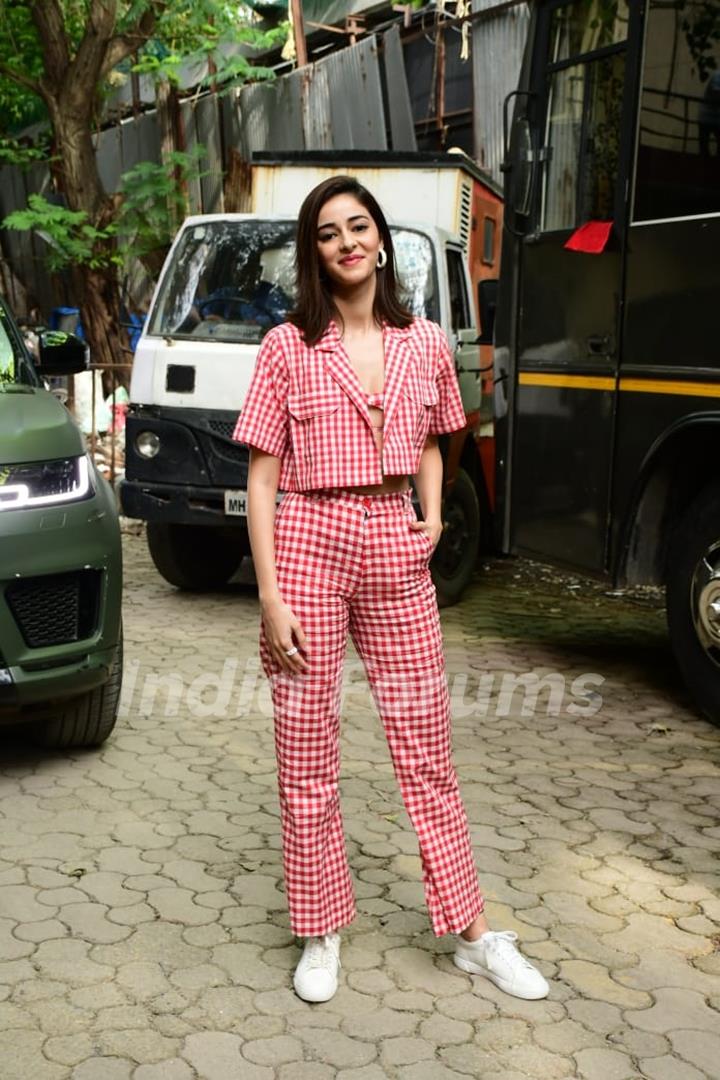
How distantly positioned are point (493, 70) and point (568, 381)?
7.35 metres

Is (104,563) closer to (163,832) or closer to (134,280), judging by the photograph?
(163,832)

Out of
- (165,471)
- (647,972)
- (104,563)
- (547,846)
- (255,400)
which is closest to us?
(255,400)

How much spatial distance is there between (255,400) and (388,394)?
306mm

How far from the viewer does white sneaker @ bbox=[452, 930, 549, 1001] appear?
318 cm

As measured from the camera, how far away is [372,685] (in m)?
3.20

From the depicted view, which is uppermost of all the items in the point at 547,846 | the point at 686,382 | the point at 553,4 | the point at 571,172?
the point at 553,4

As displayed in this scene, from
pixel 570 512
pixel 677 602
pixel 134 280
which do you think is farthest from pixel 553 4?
pixel 134 280

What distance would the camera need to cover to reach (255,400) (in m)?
3.08

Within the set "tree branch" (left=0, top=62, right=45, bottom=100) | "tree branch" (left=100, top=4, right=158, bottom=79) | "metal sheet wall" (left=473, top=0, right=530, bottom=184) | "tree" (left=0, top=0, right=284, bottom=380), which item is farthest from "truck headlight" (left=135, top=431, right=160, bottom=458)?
"tree branch" (left=0, top=62, right=45, bottom=100)

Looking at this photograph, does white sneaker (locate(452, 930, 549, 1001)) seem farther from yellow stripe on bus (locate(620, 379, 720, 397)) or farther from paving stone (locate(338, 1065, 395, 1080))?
yellow stripe on bus (locate(620, 379, 720, 397))

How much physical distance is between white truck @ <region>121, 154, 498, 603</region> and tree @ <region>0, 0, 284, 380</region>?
6743 mm

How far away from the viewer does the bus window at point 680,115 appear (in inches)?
207

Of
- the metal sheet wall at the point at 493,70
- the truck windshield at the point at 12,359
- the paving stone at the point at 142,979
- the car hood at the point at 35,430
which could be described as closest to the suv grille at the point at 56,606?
the car hood at the point at 35,430

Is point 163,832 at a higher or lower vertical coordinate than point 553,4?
lower
